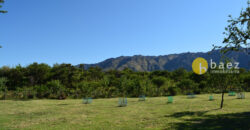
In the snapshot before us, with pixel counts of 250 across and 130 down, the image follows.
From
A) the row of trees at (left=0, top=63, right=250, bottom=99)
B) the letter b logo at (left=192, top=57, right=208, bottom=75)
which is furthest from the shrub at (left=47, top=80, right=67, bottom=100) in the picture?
the letter b logo at (left=192, top=57, right=208, bottom=75)

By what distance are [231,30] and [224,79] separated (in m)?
7.52

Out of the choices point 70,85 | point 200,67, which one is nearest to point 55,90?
point 70,85

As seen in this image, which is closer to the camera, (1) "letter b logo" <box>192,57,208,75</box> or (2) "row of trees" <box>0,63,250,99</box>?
(2) "row of trees" <box>0,63,250,99</box>

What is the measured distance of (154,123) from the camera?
38.4 ft

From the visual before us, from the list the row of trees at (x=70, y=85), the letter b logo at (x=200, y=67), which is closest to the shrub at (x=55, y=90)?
the row of trees at (x=70, y=85)

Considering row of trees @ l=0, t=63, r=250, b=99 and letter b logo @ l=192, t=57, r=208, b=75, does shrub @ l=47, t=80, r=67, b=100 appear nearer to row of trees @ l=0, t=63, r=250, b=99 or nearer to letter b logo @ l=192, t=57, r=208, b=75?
row of trees @ l=0, t=63, r=250, b=99

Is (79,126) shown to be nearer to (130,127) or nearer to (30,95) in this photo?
(130,127)

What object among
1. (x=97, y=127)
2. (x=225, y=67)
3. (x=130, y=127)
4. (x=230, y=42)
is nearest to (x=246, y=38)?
(x=230, y=42)

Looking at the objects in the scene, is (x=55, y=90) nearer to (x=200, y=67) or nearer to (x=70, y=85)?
(x=70, y=85)

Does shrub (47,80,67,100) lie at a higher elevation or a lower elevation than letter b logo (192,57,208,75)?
lower

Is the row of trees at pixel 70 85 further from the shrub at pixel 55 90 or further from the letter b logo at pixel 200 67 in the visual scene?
the letter b logo at pixel 200 67

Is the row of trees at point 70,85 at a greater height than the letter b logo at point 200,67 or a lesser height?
lesser

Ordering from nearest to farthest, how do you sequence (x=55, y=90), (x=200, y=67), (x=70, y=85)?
1. (x=55, y=90)
2. (x=70, y=85)
3. (x=200, y=67)

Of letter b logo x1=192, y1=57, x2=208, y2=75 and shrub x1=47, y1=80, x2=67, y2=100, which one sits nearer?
shrub x1=47, y1=80, x2=67, y2=100
